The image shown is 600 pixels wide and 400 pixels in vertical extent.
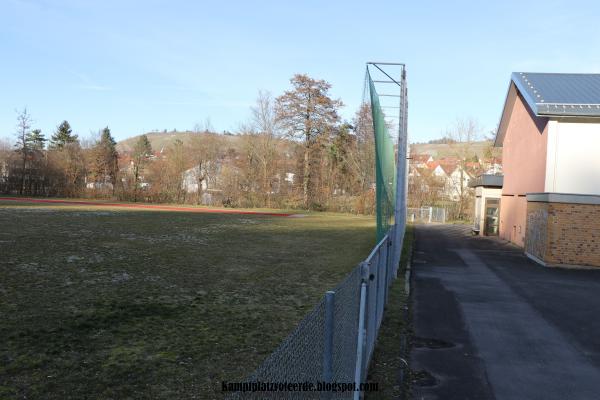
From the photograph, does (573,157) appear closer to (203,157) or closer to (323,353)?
(323,353)

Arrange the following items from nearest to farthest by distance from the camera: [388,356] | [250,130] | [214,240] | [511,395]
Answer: [511,395], [388,356], [214,240], [250,130]

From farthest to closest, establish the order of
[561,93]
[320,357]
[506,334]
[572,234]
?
1. [561,93]
2. [572,234]
3. [506,334]
4. [320,357]

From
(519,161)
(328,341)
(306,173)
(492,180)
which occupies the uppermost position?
(306,173)

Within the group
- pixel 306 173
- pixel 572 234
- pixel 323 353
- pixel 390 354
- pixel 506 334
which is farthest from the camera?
pixel 306 173

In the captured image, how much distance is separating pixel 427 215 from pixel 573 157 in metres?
29.7

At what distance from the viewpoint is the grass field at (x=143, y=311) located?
4.73 meters

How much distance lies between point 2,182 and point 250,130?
29.5 metres

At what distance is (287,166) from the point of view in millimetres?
49094

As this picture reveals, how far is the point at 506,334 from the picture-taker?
23.3 feet

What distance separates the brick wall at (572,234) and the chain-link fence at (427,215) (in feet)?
A: 84.2

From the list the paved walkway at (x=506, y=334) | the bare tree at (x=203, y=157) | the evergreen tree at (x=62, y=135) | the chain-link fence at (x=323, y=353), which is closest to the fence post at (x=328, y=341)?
the chain-link fence at (x=323, y=353)

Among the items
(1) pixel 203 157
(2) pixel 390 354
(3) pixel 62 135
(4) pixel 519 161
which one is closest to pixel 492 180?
(4) pixel 519 161

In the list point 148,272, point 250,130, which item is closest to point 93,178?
point 250,130

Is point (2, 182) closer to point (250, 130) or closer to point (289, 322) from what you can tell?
point (250, 130)
